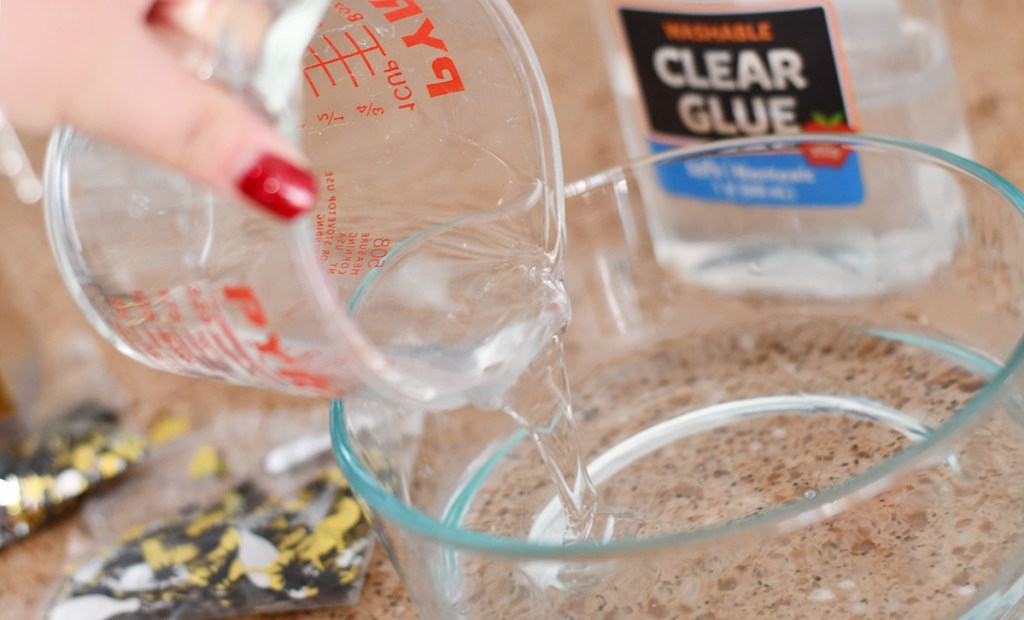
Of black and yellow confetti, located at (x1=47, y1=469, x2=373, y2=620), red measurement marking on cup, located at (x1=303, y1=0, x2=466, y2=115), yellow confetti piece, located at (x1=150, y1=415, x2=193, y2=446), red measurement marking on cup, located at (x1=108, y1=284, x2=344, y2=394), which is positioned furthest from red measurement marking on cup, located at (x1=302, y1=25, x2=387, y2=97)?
yellow confetti piece, located at (x1=150, y1=415, x2=193, y2=446)

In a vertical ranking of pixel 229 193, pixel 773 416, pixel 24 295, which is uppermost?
pixel 229 193

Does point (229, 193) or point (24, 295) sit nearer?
point (229, 193)

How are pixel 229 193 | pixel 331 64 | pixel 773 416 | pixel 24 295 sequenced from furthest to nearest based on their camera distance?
1. pixel 24 295
2. pixel 773 416
3. pixel 331 64
4. pixel 229 193

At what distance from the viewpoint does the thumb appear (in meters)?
0.36

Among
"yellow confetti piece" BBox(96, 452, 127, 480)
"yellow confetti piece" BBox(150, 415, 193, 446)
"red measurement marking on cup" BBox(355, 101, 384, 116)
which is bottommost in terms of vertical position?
"yellow confetti piece" BBox(150, 415, 193, 446)

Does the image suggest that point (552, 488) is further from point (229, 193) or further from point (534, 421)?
point (229, 193)

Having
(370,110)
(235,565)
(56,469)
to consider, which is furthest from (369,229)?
(56,469)

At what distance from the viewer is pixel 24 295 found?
878mm

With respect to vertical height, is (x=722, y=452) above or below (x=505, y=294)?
below

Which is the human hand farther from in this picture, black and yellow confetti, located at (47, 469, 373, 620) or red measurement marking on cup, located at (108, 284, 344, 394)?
black and yellow confetti, located at (47, 469, 373, 620)

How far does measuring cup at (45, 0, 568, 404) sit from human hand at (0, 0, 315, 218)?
0.07 feet

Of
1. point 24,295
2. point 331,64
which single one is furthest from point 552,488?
point 24,295

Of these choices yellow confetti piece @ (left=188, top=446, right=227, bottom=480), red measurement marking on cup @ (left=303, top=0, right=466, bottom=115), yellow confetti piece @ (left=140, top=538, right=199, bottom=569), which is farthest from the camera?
yellow confetti piece @ (left=188, top=446, right=227, bottom=480)

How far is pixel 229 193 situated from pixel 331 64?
171mm
